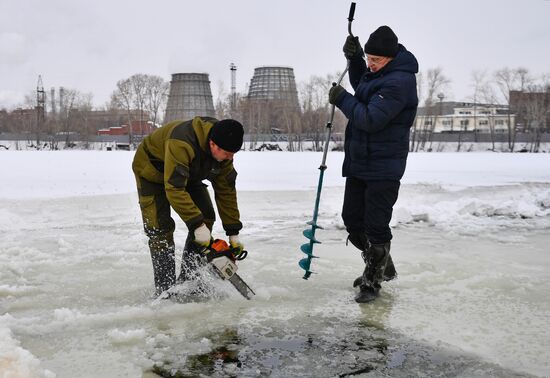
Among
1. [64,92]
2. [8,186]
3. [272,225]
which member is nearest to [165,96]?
[64,92]

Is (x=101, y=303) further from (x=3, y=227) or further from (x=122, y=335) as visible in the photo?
(x=3, y=227)

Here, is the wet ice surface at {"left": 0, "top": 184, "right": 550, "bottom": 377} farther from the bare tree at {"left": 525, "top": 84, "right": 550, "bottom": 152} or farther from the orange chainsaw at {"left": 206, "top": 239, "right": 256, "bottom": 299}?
the bare tree at {"left": 525, "top": 84, "right": 550, "bottom": 152}

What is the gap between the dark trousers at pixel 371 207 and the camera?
410 centimetres

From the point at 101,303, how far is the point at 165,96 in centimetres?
7636

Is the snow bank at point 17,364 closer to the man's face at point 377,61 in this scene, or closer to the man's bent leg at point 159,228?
the man's bent leg at point 159,228

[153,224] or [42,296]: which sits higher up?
[153,224]

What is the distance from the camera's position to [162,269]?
4176 millimetres

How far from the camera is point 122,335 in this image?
3.35 metres

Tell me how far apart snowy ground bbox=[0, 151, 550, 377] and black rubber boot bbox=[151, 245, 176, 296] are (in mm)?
156

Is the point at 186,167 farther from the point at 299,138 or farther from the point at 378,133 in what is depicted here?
the point at 299,138

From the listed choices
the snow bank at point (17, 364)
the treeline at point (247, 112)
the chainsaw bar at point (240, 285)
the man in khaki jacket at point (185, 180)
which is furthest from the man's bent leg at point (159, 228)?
the treeline at point (247, 112)

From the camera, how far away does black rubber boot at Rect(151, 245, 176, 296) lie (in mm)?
4164

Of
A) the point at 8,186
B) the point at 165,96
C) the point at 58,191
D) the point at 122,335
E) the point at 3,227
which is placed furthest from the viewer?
the point at 165,96

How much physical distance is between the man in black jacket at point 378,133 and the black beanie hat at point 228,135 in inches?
32.9
